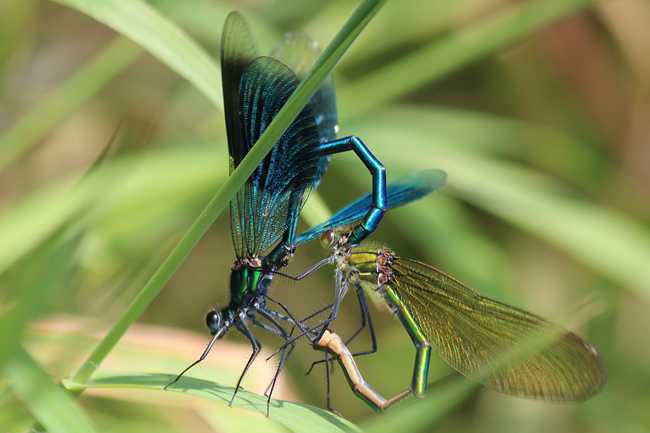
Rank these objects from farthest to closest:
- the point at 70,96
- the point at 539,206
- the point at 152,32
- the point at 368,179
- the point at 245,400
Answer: the point at 368,179
the point at 539,206
the point at 70,96
the point at 152,32
the point at 245,400

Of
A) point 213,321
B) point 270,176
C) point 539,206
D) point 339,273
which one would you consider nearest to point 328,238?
point 339,273

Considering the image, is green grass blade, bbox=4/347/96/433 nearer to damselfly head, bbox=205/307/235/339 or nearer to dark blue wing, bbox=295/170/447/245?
damselfly head, bbox=205/307/235/339

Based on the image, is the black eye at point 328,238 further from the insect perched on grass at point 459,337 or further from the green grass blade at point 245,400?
the green grass blade at point 245,400

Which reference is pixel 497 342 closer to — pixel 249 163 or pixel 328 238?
pixel 328 238

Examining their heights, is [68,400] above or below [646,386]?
above

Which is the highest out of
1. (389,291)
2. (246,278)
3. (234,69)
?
(234,69)

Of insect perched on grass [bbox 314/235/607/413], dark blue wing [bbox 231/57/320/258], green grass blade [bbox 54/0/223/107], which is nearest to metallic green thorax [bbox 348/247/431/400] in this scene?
insect perched on grass [bbox 314/235/607/413]

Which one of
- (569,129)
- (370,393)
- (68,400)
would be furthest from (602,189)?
(68,400)

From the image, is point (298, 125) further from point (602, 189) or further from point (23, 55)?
point (602, 189)
